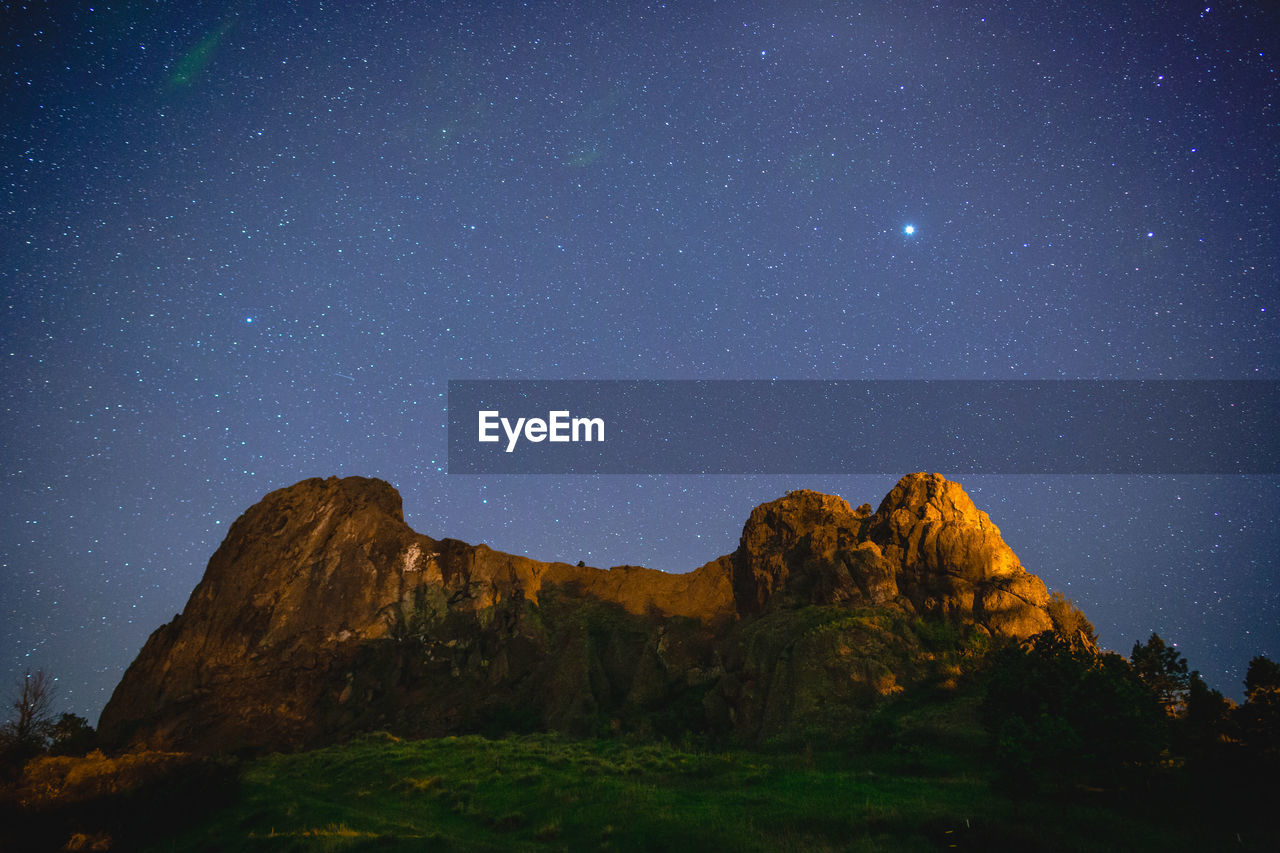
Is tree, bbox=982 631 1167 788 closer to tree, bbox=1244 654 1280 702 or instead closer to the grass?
the grass

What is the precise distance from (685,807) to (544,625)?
58.8 meters

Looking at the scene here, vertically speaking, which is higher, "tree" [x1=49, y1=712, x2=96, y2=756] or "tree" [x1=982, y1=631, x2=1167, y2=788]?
"tree" [x1=982, y1=631, x2=1167, y2=788]

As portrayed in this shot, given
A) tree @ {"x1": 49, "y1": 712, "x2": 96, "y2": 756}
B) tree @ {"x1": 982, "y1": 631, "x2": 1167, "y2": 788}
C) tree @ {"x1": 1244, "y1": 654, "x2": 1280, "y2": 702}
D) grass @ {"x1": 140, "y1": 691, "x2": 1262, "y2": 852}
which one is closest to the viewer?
grass @ {"x1": 140, "y1": 691, "x2": 1262, "y2": 852}

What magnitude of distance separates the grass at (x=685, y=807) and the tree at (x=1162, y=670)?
8.42m

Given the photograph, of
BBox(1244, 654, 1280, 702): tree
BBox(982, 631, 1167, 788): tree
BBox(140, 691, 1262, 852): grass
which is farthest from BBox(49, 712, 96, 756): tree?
BBox(1244, 654, 1280, 702): tree

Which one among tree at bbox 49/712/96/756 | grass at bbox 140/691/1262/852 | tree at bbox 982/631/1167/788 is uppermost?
tree at bbox 982/631/1167/788

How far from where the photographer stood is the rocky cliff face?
48.5 m

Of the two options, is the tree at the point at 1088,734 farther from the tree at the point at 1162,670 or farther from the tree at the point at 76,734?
the tree at the point at 76,734

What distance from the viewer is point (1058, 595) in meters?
49.1

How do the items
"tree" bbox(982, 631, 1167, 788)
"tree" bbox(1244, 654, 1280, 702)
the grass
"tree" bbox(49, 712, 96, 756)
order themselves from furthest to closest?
1. "tree" bbox(49, 712, 96, 756)
2. "tree" bbox(1244, 654, 1280, 702)
3. "tree" bbox(982, 631, 1167, 788)
4. the grass

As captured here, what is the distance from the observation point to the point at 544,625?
7794cm

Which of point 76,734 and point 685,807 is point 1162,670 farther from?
point 76,734

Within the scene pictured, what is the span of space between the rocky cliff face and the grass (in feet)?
39.3

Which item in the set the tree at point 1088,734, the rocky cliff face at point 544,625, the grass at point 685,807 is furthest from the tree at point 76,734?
the tree at point 1088,734
